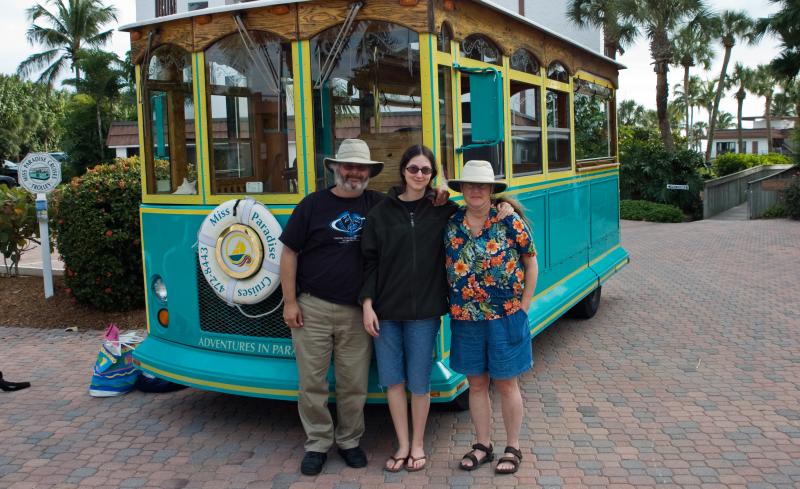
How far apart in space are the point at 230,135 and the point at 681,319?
5.32 meters

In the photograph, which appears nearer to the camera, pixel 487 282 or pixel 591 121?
pixel 487 282

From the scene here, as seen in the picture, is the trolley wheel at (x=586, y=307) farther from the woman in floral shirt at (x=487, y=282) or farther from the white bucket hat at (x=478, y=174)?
the white bucket hat at (x=478, y=174)

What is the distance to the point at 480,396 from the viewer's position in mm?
4293

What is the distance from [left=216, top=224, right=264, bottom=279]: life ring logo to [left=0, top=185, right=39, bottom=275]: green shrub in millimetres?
6521

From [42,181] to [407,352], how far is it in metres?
6.75

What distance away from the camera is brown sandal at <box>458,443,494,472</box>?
4363 millimetres

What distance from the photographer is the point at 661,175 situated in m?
22.8

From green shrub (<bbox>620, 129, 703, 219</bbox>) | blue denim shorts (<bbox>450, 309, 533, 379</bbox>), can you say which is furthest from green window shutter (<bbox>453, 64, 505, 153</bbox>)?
green shrub (<bbox>620, 129, 703, 219</bbox>)

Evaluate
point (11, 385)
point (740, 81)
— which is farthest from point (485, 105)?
point (740, 81)

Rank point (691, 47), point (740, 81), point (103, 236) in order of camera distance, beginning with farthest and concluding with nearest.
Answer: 1. point (740, 81)
2. point (691, 47)
3. point (103, 236)

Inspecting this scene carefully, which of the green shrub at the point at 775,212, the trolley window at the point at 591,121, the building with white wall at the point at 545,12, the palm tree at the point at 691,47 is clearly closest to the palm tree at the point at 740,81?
the palm tree at the point at 691,47

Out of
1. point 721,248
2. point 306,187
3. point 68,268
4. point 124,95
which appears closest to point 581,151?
point 306,187

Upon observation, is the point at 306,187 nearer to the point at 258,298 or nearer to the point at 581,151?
the point at 258,298

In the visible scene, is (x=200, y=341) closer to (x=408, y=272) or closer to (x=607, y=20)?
(x=408, y=272)
